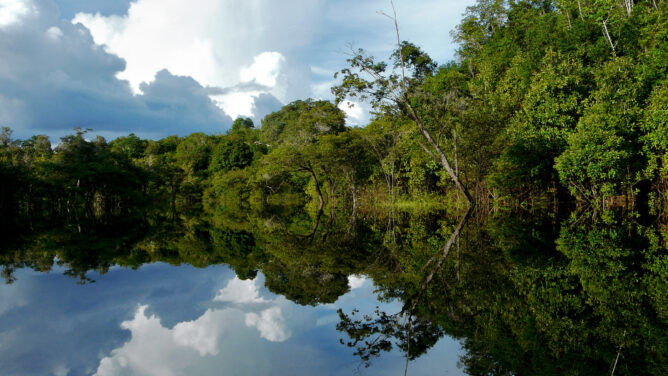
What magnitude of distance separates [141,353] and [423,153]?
2882cm

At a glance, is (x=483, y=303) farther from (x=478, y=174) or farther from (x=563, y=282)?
(x=478, y=174)

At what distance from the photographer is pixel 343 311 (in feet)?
18.0

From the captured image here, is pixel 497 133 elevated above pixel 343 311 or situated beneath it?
elevated above

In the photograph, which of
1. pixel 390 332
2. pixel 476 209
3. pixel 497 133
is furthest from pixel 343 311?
pixel 497 133

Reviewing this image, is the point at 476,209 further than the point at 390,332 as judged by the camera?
Yes

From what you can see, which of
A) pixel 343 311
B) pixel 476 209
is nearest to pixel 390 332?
pixel 343 311

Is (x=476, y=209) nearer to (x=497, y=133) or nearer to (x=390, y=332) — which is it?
(x=497, y=133)

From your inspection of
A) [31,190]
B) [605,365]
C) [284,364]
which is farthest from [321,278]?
[31,190]

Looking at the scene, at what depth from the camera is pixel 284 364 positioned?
3.80 metres

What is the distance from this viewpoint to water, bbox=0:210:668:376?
3.82 m

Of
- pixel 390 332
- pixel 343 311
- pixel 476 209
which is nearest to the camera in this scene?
pixel 390 332

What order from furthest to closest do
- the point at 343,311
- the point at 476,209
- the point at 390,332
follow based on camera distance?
the point at 476,209, the point at 343,311, the point at 390,332

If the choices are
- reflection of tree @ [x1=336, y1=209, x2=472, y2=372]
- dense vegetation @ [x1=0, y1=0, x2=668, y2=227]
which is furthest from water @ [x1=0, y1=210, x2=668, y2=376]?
dense vegetation @ [x1=0, y1=0, x2=668, y2=227]

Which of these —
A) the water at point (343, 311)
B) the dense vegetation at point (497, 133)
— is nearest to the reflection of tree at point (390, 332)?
the water at point (343, 311)
